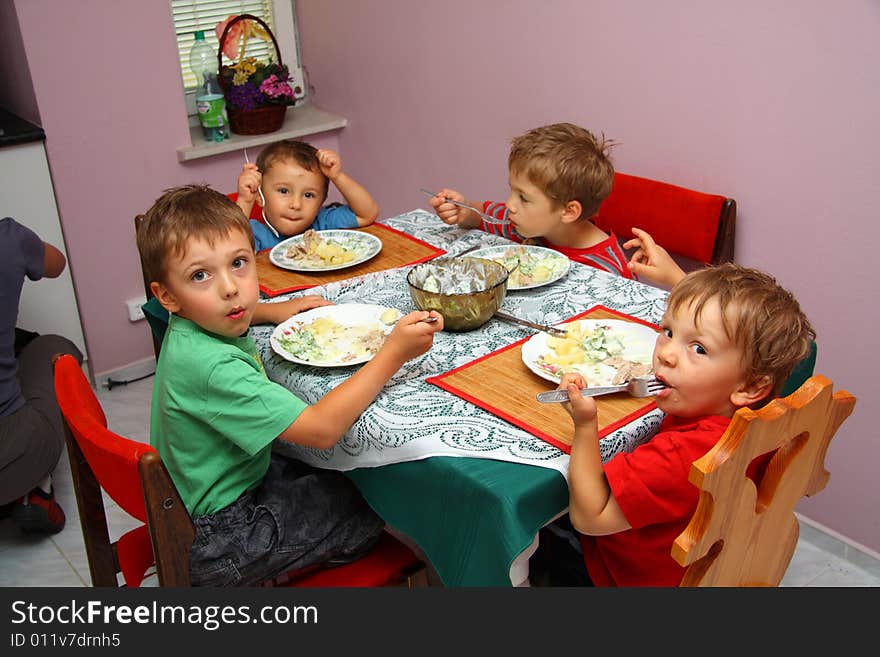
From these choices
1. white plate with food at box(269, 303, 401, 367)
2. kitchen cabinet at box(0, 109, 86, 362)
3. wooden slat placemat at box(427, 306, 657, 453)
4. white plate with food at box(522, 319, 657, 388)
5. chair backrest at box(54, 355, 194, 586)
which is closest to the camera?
chair backrest at box(54, 355, 194, 586)

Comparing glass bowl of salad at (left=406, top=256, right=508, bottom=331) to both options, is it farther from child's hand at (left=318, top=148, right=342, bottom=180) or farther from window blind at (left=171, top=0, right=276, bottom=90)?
window blind at (left=171, top=0, right=276, bottom=90)

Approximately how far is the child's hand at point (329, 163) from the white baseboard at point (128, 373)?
1.28 metres

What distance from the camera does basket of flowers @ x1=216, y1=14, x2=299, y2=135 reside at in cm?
314

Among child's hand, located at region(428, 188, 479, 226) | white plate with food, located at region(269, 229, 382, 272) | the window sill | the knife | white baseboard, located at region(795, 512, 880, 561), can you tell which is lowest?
white baseboard, located at region(795, 512, 880, 561)

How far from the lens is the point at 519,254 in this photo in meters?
1.89

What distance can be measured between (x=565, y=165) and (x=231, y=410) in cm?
102

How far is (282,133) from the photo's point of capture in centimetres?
328

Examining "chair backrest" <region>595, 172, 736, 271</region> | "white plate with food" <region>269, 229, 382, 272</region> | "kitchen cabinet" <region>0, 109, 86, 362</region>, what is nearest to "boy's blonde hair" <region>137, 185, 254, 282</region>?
"white plate with food" <region>269, 229, 382, 272</region>

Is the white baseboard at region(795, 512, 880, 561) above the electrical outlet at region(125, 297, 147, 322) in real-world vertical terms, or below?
below

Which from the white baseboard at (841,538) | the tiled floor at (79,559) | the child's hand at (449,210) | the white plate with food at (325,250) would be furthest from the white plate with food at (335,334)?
the white baseboard at (841,538)

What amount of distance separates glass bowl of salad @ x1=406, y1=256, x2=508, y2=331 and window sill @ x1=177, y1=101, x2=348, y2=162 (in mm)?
1628

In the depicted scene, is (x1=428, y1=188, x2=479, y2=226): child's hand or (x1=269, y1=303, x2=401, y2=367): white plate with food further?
(x1=428, y1=188, x2=479, y2=226): child's hand

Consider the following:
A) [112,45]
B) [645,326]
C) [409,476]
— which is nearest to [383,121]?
[112,45]

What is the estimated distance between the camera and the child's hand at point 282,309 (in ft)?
5.49
